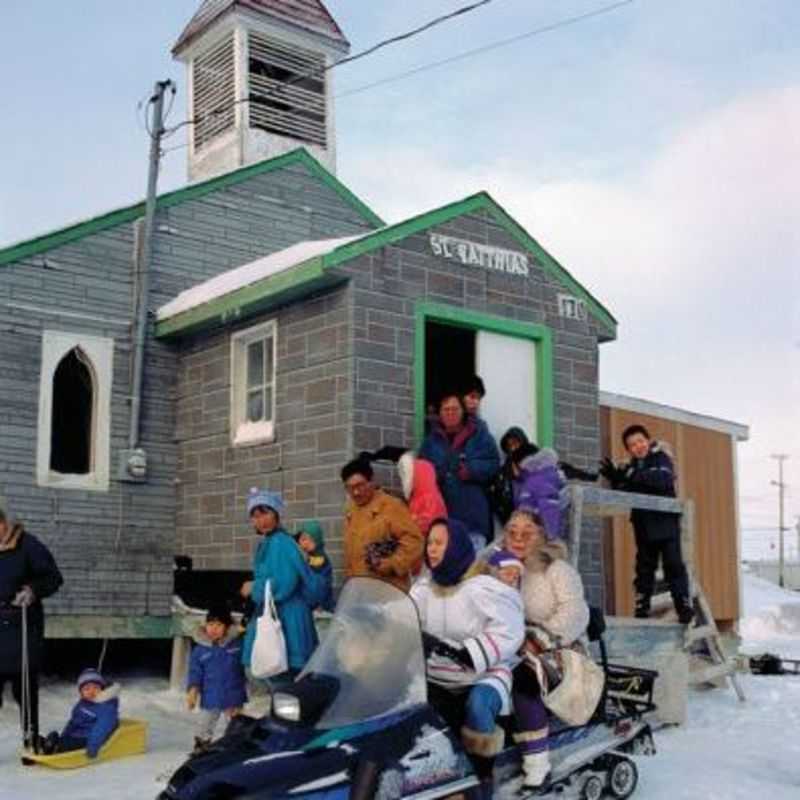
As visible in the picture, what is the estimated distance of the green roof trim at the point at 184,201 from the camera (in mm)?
10484

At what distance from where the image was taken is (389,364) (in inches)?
358

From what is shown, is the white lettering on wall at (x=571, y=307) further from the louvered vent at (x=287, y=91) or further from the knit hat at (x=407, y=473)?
the louvered vent at (x=287, y=91)

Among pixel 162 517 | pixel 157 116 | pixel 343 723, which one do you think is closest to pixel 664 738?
pixel 343 723

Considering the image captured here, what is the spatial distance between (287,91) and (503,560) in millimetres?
9357

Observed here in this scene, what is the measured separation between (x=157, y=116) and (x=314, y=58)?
3155mm

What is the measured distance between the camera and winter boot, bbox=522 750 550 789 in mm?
5605

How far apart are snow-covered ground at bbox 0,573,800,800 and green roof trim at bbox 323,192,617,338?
348 centimetres

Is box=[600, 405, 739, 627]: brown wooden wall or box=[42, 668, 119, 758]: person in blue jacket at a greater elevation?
box=[600, 405, 739, 627]: brown wooden wall

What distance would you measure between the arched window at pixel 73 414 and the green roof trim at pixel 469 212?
121 inches

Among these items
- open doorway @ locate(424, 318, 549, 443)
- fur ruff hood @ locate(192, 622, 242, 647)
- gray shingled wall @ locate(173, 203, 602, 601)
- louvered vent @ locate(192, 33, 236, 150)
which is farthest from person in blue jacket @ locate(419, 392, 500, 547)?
louvered vent @ locate(192, 33, 236, 150)

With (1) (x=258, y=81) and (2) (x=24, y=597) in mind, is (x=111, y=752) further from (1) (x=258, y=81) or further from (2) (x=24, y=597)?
(1) (x=258, y=81)

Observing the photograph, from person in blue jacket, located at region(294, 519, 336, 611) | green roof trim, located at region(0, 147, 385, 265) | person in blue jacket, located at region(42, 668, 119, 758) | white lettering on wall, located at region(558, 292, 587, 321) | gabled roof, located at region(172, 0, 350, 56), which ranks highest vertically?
gabled roof, located at region(172, 0, 350, 56)

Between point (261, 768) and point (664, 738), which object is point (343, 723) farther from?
point (664, 738)

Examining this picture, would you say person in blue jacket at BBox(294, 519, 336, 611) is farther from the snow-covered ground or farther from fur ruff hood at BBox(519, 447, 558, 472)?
fur ruff hood at BBox(519, 447, 558, 472)
